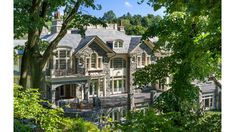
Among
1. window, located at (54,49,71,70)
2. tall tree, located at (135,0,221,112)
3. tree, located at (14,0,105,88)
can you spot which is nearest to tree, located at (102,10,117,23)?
tree, located at (14,0,105,88)

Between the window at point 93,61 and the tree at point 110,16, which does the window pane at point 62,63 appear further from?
the tree at point 110,16

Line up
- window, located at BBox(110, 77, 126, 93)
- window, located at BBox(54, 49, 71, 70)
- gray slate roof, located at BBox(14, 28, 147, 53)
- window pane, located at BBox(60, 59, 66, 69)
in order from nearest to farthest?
1. window, located at BBox(110, 77, 126, 93)
2. gray slate roof, located at BBox(14, 28, 147, 53)
3. window, located at BBox(54, 49, 71, 70)
4. window pane, located at BBox(60, 59, 66, 69)

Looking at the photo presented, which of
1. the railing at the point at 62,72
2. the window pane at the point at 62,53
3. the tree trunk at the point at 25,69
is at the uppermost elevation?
the window pane at the point at 62,53

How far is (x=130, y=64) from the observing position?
586cm

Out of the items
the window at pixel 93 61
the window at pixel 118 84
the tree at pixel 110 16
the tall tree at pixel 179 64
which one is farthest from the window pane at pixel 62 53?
the tree at pixel 110 16

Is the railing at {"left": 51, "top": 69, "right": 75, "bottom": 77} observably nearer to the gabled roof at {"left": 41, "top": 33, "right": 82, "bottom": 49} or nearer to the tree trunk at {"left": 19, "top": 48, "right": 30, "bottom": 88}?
the gabled roof at {"left": 41, "top": 33, "right": 82, "bottom": 49}

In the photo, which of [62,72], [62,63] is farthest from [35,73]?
[62,63]

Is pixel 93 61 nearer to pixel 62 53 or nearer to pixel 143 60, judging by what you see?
pixel 62 53

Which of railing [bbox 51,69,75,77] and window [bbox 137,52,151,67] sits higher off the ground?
window [bbox 137,52,151,67]

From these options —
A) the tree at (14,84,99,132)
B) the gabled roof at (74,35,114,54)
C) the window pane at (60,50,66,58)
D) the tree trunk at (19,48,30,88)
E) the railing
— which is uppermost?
the gabled roof at (74,35,114,54)

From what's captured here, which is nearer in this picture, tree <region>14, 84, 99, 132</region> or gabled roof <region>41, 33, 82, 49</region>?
tree <region>14, 84, 99, 132</region>

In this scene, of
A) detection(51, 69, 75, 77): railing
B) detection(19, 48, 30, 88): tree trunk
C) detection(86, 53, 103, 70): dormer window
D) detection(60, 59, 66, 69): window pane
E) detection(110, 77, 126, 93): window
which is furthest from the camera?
detection(60, 59, 66, 69): window pane
